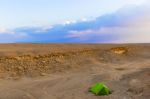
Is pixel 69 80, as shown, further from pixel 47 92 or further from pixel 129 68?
pixel 129 68

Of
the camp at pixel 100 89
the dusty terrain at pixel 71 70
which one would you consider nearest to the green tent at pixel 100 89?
the camp at pixel 100 89

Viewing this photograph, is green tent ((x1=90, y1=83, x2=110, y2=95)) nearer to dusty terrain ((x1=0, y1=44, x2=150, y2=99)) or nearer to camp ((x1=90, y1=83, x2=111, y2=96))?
camp ((x1=90, y1=83, x2=111, y2=96))

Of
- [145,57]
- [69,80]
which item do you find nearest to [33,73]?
[69,80]

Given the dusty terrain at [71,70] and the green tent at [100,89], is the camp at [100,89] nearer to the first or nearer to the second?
the green tent at [100,89]

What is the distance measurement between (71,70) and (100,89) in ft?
7.05

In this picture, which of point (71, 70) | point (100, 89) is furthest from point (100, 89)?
point (71, 70)

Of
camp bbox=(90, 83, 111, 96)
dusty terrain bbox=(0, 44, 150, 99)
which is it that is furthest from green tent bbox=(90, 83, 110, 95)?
dusty terrain bbox=(0, 44, 150, 99)

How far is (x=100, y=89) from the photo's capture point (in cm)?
690

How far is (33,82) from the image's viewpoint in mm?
7906

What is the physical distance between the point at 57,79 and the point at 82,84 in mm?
677

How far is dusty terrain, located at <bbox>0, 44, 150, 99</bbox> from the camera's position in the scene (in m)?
7.00

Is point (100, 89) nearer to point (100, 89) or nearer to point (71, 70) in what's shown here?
point (100, 89)

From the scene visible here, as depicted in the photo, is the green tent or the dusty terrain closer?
the green tent

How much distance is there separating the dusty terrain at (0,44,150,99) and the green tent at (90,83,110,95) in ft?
0.37
